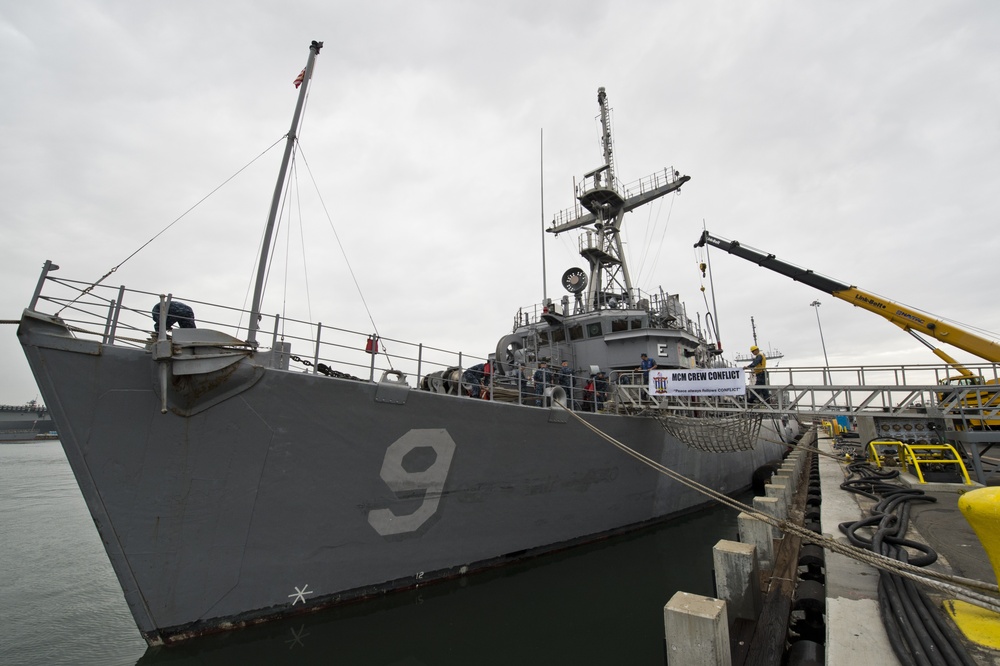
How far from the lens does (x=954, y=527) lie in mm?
5031

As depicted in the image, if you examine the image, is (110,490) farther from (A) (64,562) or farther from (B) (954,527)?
(B) (954,527)

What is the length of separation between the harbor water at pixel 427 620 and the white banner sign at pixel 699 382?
3279 mm

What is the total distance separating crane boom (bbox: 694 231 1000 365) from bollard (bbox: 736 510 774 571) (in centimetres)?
945

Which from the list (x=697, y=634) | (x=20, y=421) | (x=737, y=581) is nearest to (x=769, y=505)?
(x=737, y=581)

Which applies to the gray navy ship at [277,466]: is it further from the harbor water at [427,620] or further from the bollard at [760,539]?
the bollard at [760,539]

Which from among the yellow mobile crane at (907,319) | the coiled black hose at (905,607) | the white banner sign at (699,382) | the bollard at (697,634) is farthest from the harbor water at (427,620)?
the yellow mobile crane at (907,319)

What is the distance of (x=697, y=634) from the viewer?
10.5ft

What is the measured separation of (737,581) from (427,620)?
3842 millimetres

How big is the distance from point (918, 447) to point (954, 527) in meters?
4.73

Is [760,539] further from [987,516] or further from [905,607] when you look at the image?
[987,516]

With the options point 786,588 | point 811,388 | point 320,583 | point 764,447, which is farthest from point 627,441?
point 764,447

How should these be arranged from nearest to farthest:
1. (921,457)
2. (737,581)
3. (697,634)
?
(697,634) < (737,581) < (921,457)

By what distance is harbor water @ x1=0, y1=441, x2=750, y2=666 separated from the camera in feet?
16.3

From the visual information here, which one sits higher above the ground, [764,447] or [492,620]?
[764,447]
